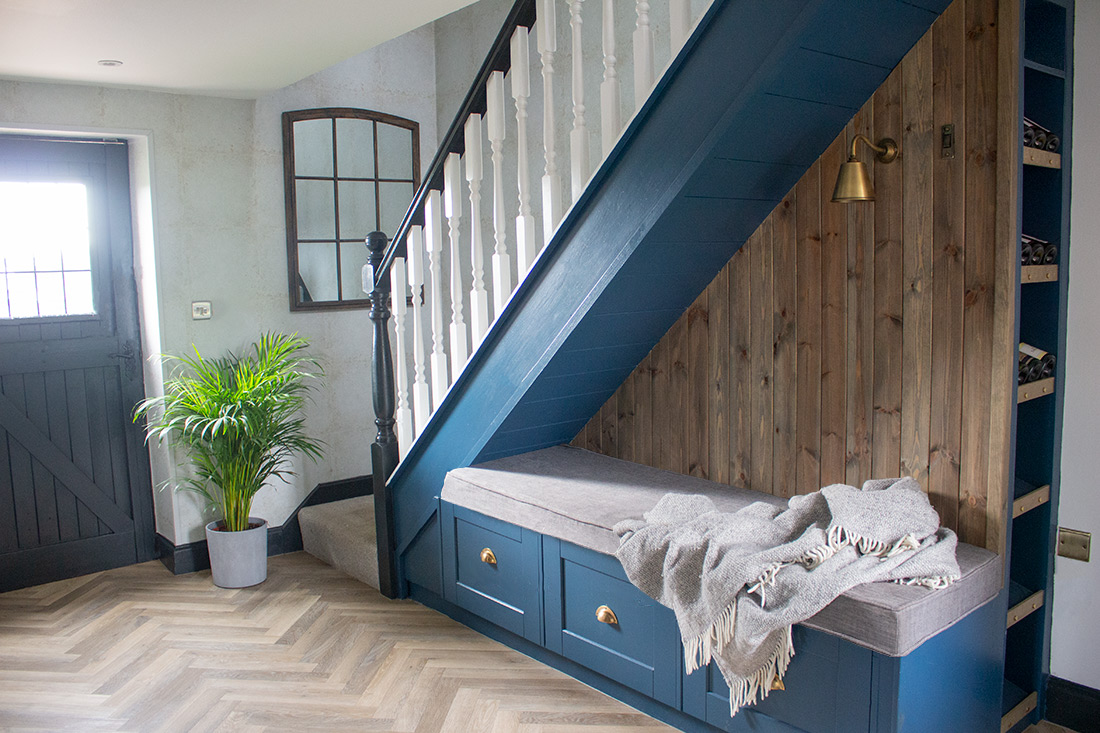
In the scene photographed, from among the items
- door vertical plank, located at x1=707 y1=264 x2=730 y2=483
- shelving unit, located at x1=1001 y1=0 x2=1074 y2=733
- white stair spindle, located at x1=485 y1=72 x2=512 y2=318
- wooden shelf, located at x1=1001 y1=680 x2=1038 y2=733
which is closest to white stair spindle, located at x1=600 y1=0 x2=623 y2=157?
white stair spindle, located at x1=485 y1=72 x2=512 y2=318

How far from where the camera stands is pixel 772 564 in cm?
226

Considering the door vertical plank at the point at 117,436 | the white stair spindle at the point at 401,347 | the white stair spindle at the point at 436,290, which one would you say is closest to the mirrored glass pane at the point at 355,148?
the white stair spindle at the point at 401,347

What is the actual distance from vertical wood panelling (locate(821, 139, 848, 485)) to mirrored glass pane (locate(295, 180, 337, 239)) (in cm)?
273

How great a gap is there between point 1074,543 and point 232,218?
3.74 metres

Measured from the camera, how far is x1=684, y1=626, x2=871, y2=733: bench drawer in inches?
86.4

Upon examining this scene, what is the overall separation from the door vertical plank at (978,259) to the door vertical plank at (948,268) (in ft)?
0.07

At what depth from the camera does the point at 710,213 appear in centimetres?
267

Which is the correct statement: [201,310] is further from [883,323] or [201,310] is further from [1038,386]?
[1038,386]

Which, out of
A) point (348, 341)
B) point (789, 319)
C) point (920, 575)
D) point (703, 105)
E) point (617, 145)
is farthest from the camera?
point (348, 341)

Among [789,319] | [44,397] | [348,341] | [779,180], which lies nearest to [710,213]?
[779,180]

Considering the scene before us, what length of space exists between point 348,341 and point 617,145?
8.27ft

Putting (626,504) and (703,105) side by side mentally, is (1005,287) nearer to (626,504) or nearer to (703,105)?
(703,105)

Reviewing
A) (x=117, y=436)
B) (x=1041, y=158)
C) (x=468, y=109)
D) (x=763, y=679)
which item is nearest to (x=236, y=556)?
(x=117, y=436)

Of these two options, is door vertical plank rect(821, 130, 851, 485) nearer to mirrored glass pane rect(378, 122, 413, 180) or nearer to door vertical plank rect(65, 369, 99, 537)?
mirrored glass pane rect(378, 122, 413, 180)
